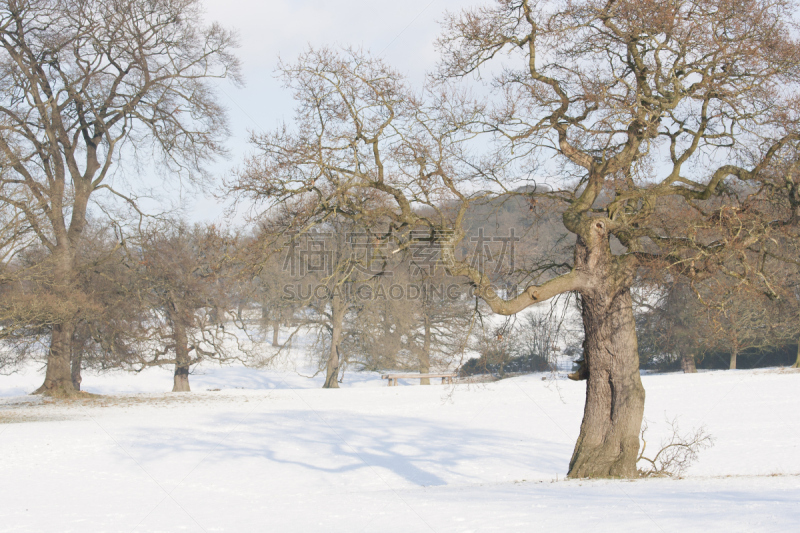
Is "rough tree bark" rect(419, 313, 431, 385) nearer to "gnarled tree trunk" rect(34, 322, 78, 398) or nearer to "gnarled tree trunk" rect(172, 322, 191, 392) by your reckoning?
"gnarled tree trunk" rect(172, 322, 191, 392)

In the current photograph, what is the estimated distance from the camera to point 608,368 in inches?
340

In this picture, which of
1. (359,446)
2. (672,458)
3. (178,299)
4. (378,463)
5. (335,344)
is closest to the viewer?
(672,458)

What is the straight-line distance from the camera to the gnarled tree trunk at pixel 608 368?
27.8 ft

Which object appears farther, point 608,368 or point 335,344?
point 335,344

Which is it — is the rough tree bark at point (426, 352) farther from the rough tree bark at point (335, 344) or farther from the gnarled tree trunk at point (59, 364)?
the gnarled tree trunk at point (59, 364)

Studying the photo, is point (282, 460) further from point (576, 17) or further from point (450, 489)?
point (576, 17)

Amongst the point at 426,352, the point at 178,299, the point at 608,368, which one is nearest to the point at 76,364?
the point at 178,299

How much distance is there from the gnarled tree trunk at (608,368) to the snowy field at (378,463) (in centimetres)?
60

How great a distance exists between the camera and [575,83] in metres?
9.09

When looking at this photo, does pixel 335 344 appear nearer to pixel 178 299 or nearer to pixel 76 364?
pixel 178 299

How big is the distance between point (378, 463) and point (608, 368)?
5.75m

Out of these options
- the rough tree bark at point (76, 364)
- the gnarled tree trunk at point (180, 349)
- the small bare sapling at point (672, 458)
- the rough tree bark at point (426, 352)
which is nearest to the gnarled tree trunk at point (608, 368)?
the small bare sapling at point (672, 458)

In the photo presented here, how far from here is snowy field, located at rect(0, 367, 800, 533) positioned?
19.7 ft

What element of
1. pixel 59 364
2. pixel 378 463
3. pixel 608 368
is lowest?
pixel 378 463
